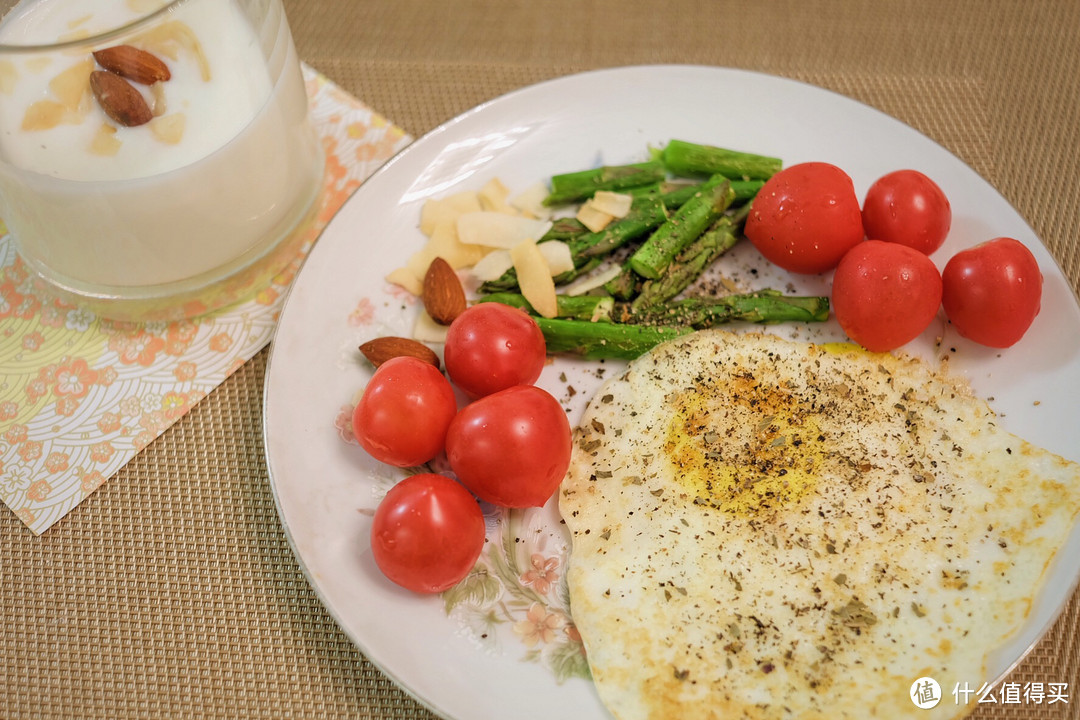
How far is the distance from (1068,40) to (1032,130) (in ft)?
2.10

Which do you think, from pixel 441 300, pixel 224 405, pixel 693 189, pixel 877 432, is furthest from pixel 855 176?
pixel 224 405

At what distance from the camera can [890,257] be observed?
257 cm

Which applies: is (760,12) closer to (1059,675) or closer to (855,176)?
(855,176)

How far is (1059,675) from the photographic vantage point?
2.25 meters

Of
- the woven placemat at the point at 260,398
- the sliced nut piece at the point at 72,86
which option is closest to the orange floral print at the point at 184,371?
the woven placemat at the point at 260,398

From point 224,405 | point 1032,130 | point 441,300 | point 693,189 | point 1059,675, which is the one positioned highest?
point 1032,130

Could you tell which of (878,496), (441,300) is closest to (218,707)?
(441,300)

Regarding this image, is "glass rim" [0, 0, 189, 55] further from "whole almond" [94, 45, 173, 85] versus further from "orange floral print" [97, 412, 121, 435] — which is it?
"orange floral print" [97, 412, 121, 435]

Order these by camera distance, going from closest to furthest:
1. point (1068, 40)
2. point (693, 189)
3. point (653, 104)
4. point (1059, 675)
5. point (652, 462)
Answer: point (1059, 675)
point (652, 462)
point (693, 189)
point (653, 104)
point (1068, 40)

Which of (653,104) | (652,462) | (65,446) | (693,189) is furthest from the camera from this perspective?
(653,104)

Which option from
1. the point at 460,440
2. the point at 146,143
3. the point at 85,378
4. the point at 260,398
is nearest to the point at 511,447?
the point at 460,440

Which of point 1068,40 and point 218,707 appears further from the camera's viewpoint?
point 1068,40

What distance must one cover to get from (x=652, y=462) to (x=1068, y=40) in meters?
2.81

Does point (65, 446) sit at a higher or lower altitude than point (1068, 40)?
lower
